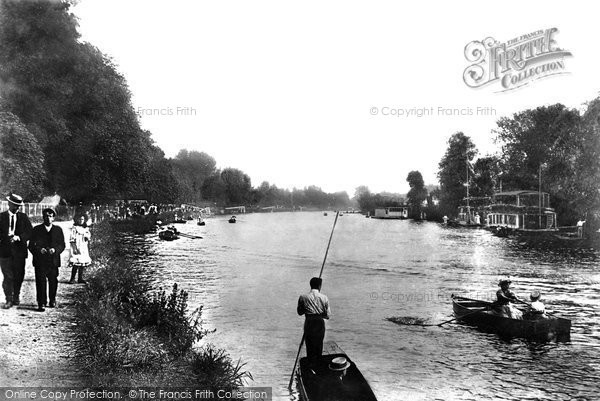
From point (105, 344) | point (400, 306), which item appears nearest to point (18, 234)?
point (105, 344)

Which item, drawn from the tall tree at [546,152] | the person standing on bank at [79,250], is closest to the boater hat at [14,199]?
the person standing on bank at [79,250]

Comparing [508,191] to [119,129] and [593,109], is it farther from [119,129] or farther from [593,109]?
[119,129]

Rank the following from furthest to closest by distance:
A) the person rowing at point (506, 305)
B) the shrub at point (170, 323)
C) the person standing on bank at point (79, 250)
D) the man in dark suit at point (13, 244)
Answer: the person rowing at point (506, 305) → the person standing on bank at point (79, 250) → the shrub at point (170, 323) → the man in dark suit at point (13, 244)

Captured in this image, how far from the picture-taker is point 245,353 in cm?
1669

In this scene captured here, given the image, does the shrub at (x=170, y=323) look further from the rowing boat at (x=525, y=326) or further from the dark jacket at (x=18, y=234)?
the rowing boat at (x=525, y=326)

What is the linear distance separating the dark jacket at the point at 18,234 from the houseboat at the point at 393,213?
221 ft

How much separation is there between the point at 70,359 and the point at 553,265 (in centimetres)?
3504

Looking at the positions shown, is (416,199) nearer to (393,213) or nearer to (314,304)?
(393,213)

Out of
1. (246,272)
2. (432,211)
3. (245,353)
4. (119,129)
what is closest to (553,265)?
(246,272)

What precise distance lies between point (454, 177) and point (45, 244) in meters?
44.1

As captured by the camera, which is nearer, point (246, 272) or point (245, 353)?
point (245, 353)

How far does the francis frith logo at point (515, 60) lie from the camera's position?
702 inches

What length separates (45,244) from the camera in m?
12.8

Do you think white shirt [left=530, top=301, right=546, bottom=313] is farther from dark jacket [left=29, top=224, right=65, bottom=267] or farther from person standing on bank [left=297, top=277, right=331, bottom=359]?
dark jacket [left=29, top=224, right=65, bottom=267]
